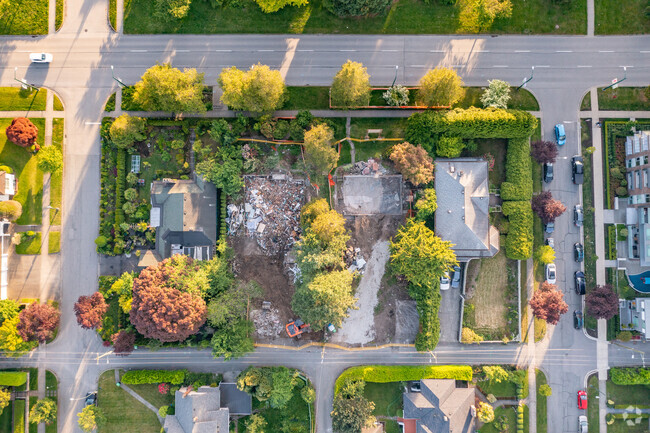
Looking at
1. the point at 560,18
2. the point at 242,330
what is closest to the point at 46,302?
the point at 242,330

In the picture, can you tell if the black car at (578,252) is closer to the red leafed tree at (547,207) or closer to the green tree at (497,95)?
the red leafed tree at (547,207)

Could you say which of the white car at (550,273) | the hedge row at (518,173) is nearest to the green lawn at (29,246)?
the hedge row at (518,173)

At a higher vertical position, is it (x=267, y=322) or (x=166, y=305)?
(x=166, y=305)

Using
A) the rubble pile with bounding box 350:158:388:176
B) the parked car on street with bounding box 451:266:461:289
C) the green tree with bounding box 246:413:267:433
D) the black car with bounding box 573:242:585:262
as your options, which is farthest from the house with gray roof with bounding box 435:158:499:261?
the green tree with bounding box 246:413:267:433

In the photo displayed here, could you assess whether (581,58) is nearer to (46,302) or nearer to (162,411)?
(162,411)

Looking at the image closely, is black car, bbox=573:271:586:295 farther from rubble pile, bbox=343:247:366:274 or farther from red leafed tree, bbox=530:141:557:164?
rubble pile, bbox=343:247:366:274

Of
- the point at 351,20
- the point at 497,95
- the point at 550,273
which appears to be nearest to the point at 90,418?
the point at 351,20

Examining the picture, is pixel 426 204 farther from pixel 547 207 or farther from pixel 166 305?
pixel 166 305
